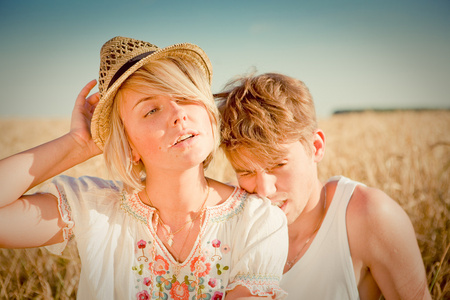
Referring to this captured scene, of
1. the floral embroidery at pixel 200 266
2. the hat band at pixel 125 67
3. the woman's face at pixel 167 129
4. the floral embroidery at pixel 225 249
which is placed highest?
the hat band at pixel 125 67

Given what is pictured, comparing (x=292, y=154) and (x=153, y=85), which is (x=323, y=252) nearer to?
(x=292, y=154)

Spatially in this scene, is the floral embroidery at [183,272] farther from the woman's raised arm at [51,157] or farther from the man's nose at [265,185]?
the woman's raised arm at [51,157]

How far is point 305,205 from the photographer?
254 cm

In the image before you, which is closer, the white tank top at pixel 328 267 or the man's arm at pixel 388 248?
the man's arm at pixel 388 248

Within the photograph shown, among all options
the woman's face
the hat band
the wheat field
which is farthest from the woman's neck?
the wheat field

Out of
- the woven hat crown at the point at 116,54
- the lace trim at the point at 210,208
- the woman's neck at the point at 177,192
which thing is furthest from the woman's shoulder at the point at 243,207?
the woven hat crown at the point at 116,54

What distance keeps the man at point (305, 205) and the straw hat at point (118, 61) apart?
0.51 m

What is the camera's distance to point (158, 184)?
83.5 inches

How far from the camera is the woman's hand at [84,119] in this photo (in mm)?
2164

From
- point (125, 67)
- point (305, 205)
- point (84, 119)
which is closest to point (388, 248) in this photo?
point (305, 205)

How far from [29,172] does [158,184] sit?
2.24 ft

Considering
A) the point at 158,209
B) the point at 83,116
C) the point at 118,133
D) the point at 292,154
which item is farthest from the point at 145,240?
the point at 292,154

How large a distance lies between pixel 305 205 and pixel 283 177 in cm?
37

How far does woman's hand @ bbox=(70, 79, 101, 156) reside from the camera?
216 centimetres
